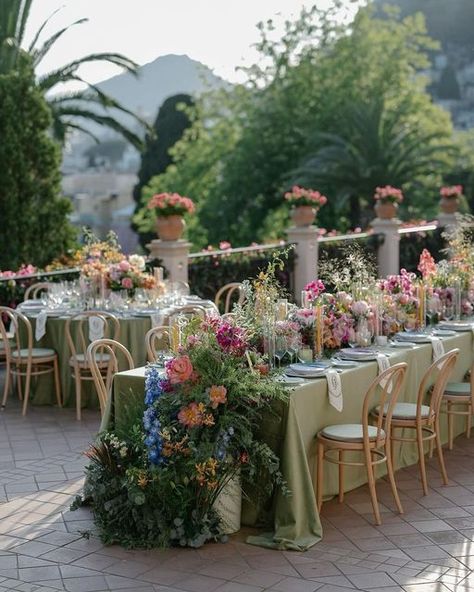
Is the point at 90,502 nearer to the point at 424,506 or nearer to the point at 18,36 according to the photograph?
the point at 424,506

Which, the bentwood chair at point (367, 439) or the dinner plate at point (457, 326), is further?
the dinner plate at point (457, 326)

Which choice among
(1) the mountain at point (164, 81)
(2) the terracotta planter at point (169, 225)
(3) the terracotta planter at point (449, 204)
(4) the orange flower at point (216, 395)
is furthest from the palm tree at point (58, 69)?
(4) the orange flower at point (216, 395)

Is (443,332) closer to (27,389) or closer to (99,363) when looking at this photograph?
(99,363)

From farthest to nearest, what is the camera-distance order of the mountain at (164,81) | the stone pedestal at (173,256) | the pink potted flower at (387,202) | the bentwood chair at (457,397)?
the mountain at (164,81) → the pink potted flower at (387,202) → the stone pedestal at (173,256) → the bentwood chair at (457,397)

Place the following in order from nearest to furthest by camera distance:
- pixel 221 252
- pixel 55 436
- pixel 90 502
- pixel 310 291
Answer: pixel 90 502, pixel 310 291, pixel 55 436, pixel 221 252

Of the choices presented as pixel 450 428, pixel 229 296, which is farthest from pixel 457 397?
pixel 229 296

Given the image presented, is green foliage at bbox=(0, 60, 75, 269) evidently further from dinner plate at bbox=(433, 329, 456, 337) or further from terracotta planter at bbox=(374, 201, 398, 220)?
dinner plate at bbox=(433, 329, 456, 337)

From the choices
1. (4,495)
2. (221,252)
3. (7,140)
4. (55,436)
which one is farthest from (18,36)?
(4,495)

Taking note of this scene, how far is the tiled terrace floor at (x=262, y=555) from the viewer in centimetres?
445

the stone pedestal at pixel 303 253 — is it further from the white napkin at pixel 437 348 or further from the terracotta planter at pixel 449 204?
the white napkin at pixel 437 348

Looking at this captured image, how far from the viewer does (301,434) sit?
5.14 m

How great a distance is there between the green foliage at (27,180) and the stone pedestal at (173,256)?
5.23 metres

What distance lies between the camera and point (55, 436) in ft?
24.3

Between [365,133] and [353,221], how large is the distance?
2.26 metres
